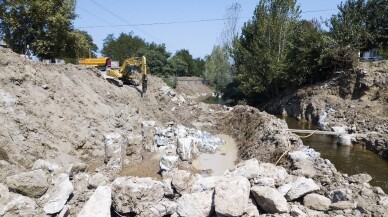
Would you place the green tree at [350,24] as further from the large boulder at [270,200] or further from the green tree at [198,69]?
the green tree at [198,69]

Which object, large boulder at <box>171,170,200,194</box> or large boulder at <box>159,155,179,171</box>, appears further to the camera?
large boulder at <box>159,155,179,171</box>

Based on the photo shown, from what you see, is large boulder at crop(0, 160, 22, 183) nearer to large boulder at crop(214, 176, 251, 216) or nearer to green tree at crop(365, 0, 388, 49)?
large boulder at crop(214, 176, 251, 216)

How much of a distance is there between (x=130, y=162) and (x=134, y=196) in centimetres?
493

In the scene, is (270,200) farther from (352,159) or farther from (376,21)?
(376,21)

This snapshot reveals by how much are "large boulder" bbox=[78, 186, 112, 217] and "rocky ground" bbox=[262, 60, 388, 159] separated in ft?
43.8

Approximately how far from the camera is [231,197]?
6.40 metres

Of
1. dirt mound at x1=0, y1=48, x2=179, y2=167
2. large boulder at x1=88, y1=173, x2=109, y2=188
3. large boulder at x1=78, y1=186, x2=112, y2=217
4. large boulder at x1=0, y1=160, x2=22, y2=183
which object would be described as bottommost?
large boulder at x1=78, y1=186, x2=112, y2=217

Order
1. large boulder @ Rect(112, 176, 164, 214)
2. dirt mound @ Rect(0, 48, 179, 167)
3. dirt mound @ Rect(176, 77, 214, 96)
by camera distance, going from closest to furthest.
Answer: large boulder @ Rect(112, 176, 164, 214) → dirt mound @ Rect(0, 48, 179, 167) → dirt mound @ Rect(176, 77, 214, 96)

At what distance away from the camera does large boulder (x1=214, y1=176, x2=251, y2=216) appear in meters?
6.35

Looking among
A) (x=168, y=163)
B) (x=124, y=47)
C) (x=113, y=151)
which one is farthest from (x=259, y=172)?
(x=124, y=47)

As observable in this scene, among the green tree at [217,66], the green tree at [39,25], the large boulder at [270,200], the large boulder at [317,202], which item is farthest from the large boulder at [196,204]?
the green tree at [217,66]

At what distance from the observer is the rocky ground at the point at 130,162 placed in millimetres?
6680

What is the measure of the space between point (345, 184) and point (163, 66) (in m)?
45.3

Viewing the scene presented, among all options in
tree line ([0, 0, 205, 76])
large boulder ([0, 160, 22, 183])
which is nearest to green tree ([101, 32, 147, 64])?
tree line ([0, 0, 205, 76])
